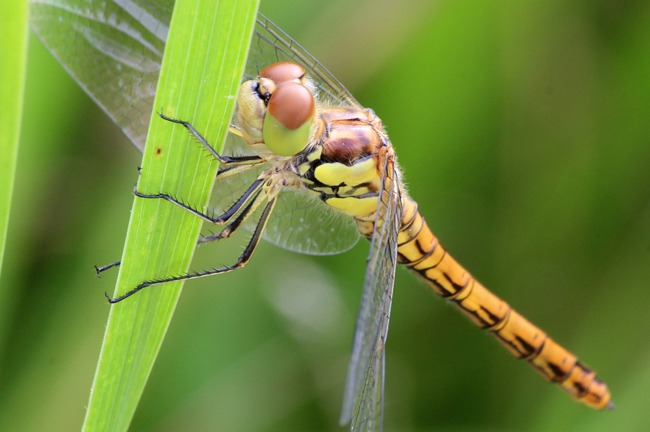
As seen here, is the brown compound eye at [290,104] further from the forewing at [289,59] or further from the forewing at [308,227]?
the forewing at [308,227]

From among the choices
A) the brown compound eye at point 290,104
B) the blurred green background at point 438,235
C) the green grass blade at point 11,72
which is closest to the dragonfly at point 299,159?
the brown compound eye at point 290,104

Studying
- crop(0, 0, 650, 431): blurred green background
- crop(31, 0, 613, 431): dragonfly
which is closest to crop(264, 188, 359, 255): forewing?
crop(31, 0, 613, 431): dragonfly

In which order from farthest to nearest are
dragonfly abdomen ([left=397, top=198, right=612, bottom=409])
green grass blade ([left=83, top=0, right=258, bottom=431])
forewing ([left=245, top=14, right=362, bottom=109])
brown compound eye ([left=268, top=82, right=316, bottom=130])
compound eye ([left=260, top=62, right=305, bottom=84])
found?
dragonfly abdomen ([left=397, top=198, right=612, bottom=409])
forewing ([left=245, top=14, right=362, bottom=109])
compound eye ([left=260, top=62, right=305, bottom=84])
brown compound eye ([left=268, top=82, right=316, bottom=130])
green grass blade ([left=83, top=0, right=258, bottom=431])

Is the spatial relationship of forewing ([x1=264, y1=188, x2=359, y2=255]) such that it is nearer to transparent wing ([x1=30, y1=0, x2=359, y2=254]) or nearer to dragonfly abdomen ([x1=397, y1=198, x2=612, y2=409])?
dragonfly abdomen ([x1=397, y1=198, x2=612, y2=409])

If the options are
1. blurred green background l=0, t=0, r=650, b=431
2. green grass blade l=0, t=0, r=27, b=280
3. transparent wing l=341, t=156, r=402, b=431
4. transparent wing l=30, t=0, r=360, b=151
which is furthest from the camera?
blurred green background l=0, t=0, r=650, b=431

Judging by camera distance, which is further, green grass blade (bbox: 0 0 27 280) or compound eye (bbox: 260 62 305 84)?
compound eye (bbox: 260 62 305 84)

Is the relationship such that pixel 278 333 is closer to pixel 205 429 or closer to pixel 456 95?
pixel 205 429

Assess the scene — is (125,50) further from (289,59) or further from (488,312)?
(488,312)

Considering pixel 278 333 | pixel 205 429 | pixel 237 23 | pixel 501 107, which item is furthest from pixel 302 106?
pixel 205 429
